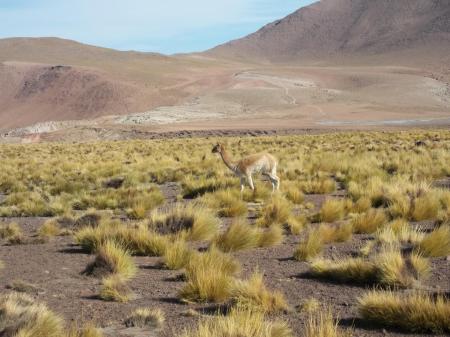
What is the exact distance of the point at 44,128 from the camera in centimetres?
6838

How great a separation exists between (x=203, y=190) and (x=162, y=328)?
351 inches

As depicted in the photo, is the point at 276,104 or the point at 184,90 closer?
the point at 276,104

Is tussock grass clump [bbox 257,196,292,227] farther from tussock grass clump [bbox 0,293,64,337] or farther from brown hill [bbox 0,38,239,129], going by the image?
brown hill [bbox 0,38,239,129]

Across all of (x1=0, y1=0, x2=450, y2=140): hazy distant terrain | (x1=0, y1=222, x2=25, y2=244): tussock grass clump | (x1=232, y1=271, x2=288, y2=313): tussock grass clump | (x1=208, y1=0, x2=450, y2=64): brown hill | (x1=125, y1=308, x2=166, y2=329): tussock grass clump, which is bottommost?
(x1=0, y1=222, x2=25, y2=244): tussock grass clump

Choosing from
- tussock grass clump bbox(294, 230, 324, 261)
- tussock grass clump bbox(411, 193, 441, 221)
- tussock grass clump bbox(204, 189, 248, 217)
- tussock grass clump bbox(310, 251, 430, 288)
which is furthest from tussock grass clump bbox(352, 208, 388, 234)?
tussock grass clump bbox(204, 189, 248, 217)

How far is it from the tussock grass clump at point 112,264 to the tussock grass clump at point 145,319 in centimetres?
144

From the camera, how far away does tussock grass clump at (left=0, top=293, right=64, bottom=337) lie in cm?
456

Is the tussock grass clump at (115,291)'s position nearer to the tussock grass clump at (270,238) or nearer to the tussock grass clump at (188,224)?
the tussock grass clump at (188,224)

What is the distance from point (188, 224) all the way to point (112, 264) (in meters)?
2.31

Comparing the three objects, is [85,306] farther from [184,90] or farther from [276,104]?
[184,90]

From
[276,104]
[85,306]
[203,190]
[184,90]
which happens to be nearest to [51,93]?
[184,90]

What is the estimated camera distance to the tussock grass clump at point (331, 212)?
33.0 ft

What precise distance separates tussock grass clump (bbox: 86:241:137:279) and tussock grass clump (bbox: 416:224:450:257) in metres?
3.29

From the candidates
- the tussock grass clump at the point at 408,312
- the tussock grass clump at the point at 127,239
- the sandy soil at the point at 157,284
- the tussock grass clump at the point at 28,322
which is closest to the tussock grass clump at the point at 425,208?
the sandy soil at the point at 157,284
